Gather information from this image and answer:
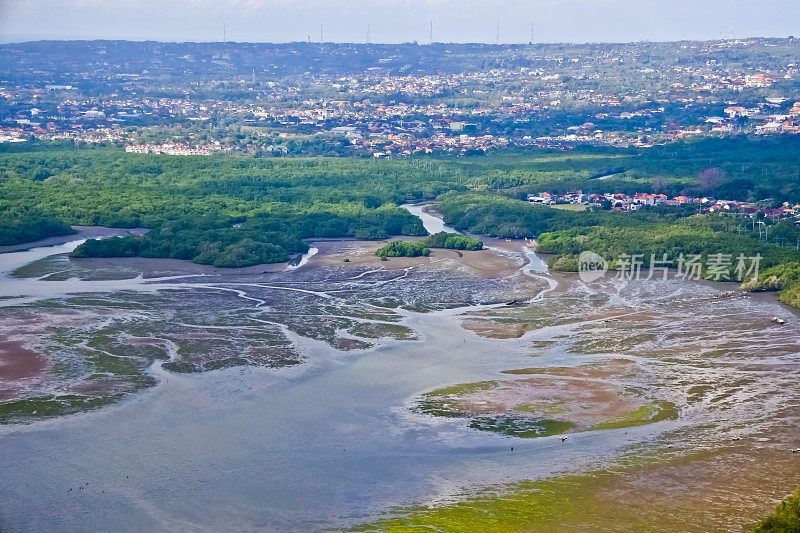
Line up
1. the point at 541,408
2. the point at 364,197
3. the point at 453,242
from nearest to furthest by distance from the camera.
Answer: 1. the point at 541,408
2. the point at 453,242
3. the point at 364,197

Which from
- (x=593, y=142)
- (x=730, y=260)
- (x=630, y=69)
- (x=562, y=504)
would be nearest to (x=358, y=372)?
(x=562, y=504)

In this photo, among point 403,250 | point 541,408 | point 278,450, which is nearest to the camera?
point 278,450

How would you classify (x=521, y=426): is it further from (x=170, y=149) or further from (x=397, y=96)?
(x=397, y=96)

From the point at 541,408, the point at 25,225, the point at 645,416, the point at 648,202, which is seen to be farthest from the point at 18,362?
the point at 648,202

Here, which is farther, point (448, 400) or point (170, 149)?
point (170, 149)

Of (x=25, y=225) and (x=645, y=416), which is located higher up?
(x=25, y=225)

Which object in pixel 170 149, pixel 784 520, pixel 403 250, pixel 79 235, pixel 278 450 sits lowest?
pixel 79 235

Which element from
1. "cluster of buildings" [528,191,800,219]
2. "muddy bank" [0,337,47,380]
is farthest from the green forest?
"muddy bank" [0,337,47,380]

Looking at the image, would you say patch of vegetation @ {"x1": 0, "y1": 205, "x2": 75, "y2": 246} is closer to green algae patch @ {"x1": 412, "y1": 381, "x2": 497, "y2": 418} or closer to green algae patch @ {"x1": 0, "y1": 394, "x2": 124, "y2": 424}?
green algae patch @ {"x1": 0, "y1": 394, "x2": 124, "y2": 424}
